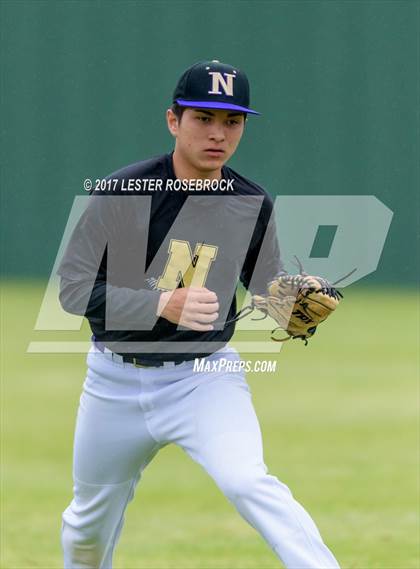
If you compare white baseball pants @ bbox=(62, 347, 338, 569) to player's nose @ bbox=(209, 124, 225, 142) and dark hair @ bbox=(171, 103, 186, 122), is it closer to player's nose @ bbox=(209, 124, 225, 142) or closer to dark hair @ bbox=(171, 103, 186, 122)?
player's nose @ bbox=(209, 124, 225, 142)

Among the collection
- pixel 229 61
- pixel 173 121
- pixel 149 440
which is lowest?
pixel 229 61

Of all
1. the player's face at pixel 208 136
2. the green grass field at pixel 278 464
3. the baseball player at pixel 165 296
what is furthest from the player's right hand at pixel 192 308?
the green grass field at pixel 278 464

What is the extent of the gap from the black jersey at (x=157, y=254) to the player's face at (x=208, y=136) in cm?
13

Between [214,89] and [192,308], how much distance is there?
31.2 inches

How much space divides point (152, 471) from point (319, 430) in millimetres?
1590

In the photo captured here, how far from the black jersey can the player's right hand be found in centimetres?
10

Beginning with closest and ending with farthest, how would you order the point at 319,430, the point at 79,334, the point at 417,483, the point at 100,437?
1. the point at 100,437
2. the point at 417,483
3. the point at 319,430
4. the point at 79,334

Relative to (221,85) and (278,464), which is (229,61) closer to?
(278,464)

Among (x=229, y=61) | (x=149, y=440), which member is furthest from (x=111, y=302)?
(x=229, y=61)

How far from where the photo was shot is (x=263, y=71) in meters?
12.9

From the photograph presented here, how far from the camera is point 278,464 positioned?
22.8 feet

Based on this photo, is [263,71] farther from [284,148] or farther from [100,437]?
[100,437]

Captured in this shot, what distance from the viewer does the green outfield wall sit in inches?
509

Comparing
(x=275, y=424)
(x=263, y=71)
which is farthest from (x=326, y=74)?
(x=275, y=424)
